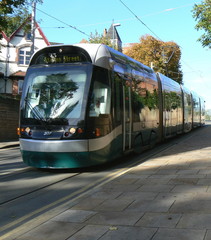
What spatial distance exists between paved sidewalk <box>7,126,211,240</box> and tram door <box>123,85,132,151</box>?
2081mm

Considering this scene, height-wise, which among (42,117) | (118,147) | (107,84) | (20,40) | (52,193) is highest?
(20,40)

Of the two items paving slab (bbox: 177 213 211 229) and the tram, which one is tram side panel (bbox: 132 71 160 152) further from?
paving slab (bbox: 177 213 211 229)

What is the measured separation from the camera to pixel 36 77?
812 centimetres

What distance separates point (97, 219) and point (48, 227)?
677mm

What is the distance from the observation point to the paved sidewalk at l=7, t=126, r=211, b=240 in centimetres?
381

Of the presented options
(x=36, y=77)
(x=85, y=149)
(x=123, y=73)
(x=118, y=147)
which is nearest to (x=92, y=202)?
(x=85, y=149)

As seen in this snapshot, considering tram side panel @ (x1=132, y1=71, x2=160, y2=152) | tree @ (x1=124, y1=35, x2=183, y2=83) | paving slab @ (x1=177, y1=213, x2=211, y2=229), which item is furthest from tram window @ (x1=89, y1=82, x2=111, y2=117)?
tree @ (x1=124, y1=35, x2=183, y2=83)

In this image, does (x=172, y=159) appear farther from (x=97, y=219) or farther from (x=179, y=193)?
(x=97, y=219)

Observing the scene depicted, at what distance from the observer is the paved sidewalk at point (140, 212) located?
3.81m

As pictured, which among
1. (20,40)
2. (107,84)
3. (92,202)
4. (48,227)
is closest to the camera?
(48,227)

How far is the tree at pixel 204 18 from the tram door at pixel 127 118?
1001cm

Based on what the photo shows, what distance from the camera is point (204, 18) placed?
57.7 feet

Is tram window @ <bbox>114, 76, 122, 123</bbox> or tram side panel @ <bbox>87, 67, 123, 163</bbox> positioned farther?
tram window @ <bbox>114, 76, 122, 123</bbox>

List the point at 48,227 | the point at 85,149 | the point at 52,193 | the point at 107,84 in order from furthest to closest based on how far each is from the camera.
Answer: the point at 107,84 → the point at 85,149 → the point at 52,193 → the point at 48,227
